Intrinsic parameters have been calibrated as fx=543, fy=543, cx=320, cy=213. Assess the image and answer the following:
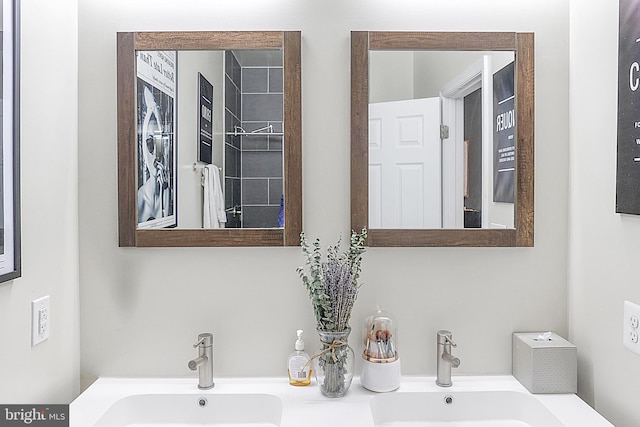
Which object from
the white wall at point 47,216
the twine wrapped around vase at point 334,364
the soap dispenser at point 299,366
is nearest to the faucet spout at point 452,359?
the twine wrapped around vase at point 334,364

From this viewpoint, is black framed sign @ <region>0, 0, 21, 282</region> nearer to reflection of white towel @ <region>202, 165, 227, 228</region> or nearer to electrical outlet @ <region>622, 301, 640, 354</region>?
reflection of white towel @ <region>202, 165, 227, 228</region>

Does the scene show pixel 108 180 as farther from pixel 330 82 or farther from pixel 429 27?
pixel 429 27

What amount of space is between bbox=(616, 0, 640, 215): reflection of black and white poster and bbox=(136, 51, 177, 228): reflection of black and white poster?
1.18 m

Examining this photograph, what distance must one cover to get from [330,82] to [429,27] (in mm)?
333

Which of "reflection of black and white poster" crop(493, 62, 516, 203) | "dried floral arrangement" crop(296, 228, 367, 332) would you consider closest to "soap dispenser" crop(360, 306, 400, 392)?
"dried floral arrangement" crop(296, 228, 367, 332)

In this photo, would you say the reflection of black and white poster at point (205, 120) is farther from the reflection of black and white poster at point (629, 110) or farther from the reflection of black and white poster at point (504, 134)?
the reflection of black and white poster at point (629, 110)

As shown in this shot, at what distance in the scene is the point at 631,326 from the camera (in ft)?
4.14

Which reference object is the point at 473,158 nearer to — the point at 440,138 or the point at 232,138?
the point at 440,138

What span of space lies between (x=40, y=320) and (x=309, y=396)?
2.35 feet

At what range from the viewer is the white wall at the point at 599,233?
51.3 inches

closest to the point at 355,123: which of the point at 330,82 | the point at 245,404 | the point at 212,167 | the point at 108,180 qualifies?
the point at 330,82

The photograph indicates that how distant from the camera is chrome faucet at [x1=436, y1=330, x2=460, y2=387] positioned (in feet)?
5.01

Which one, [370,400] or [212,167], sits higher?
[212,167]

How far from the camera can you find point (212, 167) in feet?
5.17
